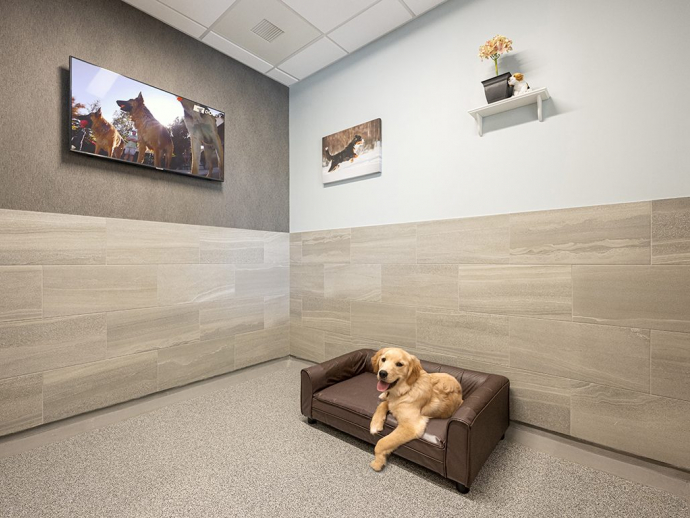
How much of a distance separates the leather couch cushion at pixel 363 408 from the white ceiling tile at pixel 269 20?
3.21 m

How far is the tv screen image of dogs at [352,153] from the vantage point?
3311 millimetres

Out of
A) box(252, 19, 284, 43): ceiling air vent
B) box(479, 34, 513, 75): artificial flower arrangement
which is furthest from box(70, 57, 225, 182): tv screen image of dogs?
box(479, 34, 513, 75): artificial flower arrangement

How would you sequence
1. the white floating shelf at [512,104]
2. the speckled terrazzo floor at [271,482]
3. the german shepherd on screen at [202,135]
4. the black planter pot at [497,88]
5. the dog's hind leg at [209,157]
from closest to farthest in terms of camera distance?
the speckled terrazzo floor at [271,482], the white floating shelf at [512,104], the black planter pot at [497,88], the german shepherd on screen at [202,135], the dog's hind leg at [209,157]

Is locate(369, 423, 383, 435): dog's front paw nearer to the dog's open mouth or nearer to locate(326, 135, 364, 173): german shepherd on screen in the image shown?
the dog's open mouth

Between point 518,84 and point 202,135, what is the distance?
2.79 metres

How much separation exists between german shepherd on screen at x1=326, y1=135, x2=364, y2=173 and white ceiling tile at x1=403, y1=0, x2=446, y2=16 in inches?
45.3

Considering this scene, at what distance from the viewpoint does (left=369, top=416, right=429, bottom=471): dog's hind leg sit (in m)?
1.91

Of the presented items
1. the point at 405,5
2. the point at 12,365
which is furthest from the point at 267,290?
the point at 405,5

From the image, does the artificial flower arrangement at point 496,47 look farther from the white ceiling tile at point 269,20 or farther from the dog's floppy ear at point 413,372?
the dog's floppy ear at point 413,372

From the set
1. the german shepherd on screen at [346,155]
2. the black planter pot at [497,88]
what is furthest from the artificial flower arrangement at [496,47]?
the german shepherd on screen at [346,155]

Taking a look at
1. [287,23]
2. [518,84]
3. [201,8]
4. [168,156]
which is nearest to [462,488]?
[518,84]

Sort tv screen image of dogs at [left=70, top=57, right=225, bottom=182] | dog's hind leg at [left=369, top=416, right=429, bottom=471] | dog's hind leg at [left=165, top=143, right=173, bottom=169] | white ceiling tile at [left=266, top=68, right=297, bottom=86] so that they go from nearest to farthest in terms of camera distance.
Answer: dog's hind leg at [left=369, top=416, right=429, bottom=471], tv screen image of dogs at [left=70, top=57, right=225, bottom=182], dog's hind leg at [left=165, top=143, right=173, bottom=169], white ceiling tile at [left=266, top=68, right=297, bottom=86]

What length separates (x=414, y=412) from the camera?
78.4 inches

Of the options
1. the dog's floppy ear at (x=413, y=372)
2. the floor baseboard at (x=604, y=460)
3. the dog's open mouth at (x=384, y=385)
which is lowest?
the floor baseboard at (x=604, y=460)
